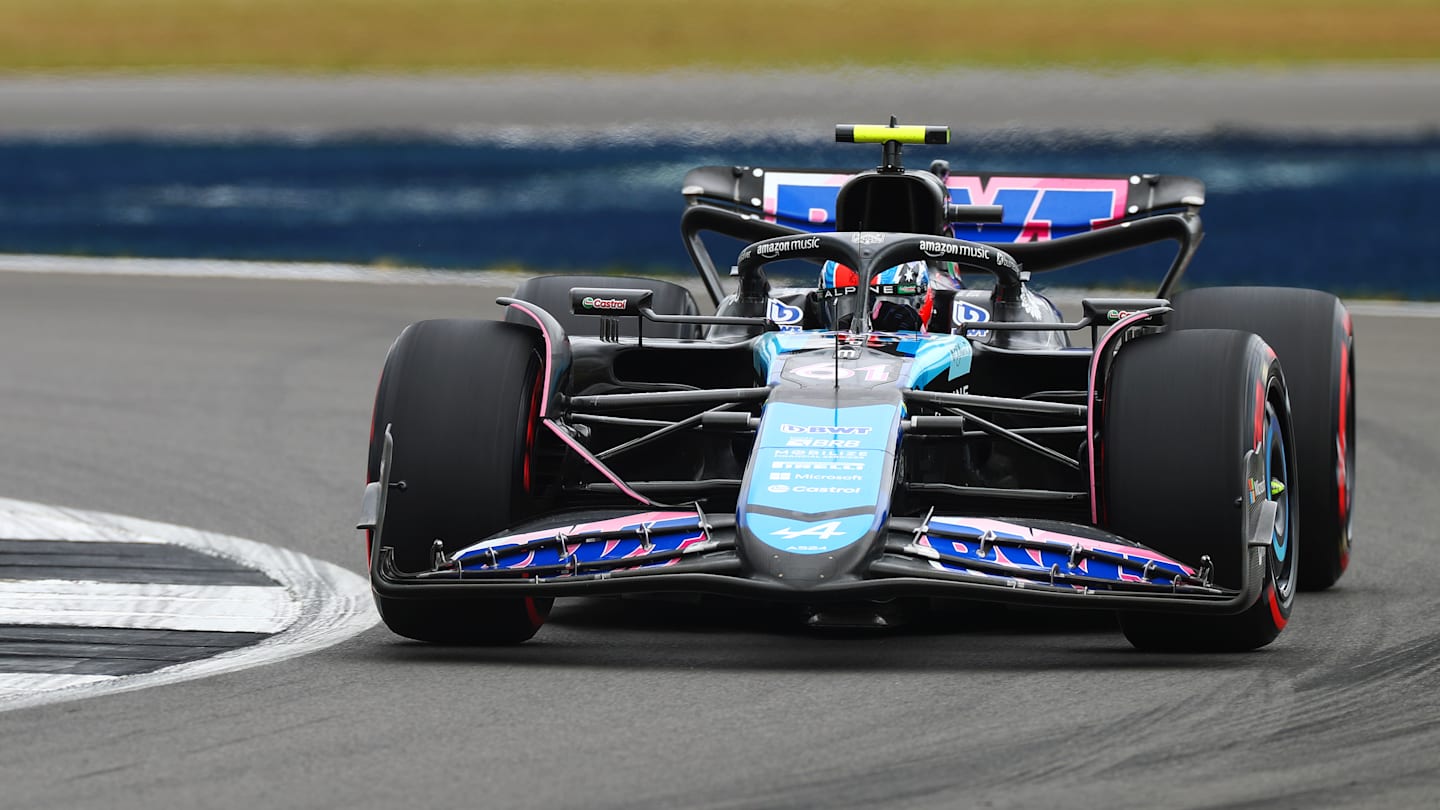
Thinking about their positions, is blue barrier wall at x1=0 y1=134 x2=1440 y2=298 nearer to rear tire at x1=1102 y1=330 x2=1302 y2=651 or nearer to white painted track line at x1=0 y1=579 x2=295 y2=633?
white painted track line at x1=0 y1=579 x2=295 y2=633

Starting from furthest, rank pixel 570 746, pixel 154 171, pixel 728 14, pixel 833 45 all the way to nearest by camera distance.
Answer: pixel 728 14
pixel 833 45
pixel 154 171
pixel 570 746

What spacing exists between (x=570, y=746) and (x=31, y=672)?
6.35ft

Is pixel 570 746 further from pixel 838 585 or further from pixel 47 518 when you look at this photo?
pixel 47 518

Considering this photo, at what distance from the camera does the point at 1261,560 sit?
6547mm

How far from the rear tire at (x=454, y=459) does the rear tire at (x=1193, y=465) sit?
1.80 metres

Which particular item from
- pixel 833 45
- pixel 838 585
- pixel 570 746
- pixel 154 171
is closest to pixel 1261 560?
pixel 838 585

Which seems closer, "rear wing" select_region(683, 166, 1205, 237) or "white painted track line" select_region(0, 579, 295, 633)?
"white painted track line" select_region(0, 579, 295, 633)

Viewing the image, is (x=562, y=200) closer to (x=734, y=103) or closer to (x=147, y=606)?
(x=734, y=103)

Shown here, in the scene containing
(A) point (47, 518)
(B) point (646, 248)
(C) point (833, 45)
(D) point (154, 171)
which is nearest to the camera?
(A) point (47, 518)

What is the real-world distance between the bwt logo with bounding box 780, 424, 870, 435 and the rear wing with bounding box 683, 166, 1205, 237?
3477mm

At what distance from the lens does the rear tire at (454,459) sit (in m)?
6.78

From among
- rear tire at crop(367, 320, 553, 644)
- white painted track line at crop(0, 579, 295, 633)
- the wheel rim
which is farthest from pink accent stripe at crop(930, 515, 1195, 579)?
white painted track line at crop(0, 579, 295, 633)

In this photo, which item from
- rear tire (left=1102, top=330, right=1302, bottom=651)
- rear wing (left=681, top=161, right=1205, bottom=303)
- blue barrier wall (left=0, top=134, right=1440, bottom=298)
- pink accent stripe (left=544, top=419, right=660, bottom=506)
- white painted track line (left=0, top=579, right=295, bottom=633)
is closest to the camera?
rear tire (left=1102, top=330, right=1302, bottom=651)

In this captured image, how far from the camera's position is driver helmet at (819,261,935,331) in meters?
8.26
